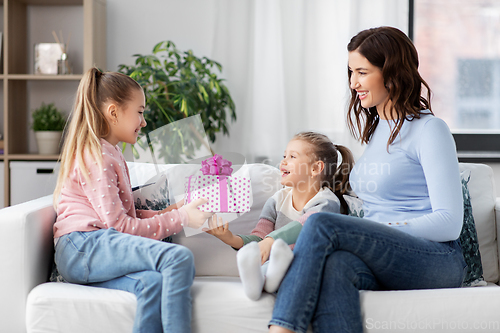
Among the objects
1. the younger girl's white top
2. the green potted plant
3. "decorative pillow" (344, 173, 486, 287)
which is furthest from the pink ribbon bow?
the green potted plant

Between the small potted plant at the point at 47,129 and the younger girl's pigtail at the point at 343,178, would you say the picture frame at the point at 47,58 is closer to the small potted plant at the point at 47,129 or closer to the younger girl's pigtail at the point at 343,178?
the small potted plant at the point at 47,129

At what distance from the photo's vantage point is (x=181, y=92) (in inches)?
94.3

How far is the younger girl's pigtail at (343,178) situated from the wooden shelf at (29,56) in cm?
147

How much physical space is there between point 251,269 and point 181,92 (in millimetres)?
1461

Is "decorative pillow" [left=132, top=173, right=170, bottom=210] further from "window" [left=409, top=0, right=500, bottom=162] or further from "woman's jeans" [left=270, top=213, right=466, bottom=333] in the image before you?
"window" [left=409, top=0, right=500, bottom=162]

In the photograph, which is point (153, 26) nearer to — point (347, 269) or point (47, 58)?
point (47, 58)

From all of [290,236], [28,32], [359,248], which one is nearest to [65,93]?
[28,32]

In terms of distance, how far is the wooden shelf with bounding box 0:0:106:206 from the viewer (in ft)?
8.00

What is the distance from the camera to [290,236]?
1377 millimetres

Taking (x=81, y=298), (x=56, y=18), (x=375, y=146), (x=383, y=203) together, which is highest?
(x=56, y=18)

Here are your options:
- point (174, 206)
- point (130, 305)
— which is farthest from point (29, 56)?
point (130, 305)

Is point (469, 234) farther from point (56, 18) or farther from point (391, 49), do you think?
point (56, 18)

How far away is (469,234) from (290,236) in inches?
21.3

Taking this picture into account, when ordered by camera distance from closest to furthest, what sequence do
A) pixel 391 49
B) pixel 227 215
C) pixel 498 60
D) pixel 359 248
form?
pixel 359 248 < pixel 391 49 < pixel 227 215 < pixel 498 60
